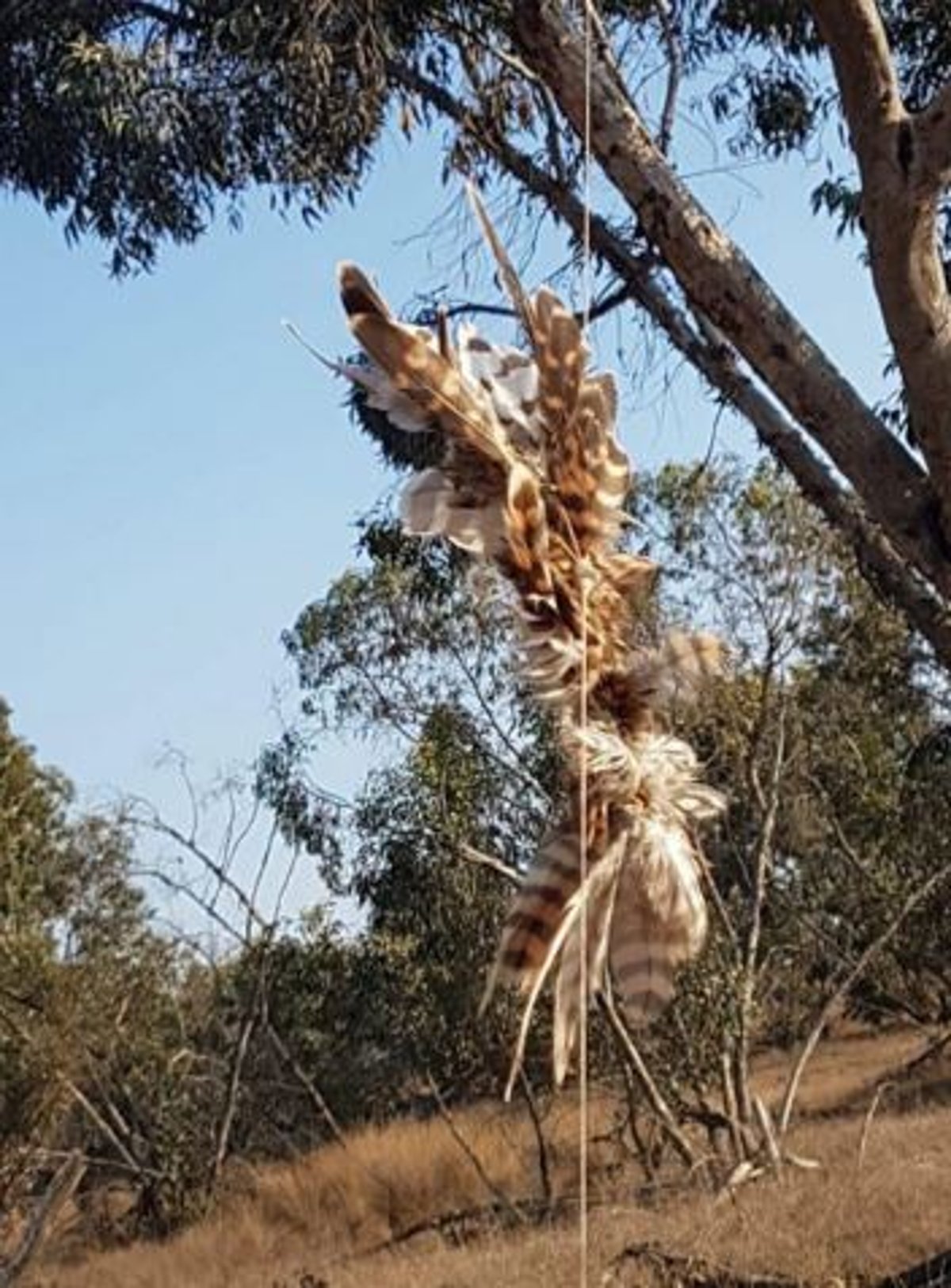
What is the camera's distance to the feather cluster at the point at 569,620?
196cm

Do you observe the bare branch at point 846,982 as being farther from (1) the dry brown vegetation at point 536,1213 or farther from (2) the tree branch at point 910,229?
(2) the tree branch at point 910,229

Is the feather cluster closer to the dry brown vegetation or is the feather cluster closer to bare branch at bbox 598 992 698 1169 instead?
the dry brown vegetation

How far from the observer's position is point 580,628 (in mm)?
2010

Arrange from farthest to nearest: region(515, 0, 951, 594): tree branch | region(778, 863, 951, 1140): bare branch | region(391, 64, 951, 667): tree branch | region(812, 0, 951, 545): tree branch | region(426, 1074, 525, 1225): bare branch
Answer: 1. region(426, 1074, 525, 1225): bare branch
2. region(778, 863, 951, 1140): bare branch
3. region(391, 64, 951, 667): tree branch
4. region(515, 0, 951, 594): tree branch
5. region(812, 0, 951, 545): tree branch

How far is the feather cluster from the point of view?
77.2 inches

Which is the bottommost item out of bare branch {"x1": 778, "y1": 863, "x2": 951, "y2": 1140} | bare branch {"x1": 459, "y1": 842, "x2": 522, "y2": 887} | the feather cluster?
the feather cluster

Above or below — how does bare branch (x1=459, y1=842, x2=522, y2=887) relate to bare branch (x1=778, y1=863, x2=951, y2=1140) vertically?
above

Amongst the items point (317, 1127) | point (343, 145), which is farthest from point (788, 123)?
point (317, 1127)

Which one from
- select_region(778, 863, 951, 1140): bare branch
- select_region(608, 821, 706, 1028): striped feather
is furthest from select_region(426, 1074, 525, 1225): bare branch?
select_region(608, 821, 706, 1028): striped feather

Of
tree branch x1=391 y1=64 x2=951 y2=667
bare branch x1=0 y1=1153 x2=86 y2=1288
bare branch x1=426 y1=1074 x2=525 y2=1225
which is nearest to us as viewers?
tree branch x1=391 y1=64 x2=951 y2=667

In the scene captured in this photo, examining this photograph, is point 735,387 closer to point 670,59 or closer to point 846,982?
point 670,59

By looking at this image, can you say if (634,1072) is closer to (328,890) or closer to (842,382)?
(328,890)

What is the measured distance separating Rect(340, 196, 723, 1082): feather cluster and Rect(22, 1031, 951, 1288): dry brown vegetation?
869 cm

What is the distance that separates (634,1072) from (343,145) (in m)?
9.45
